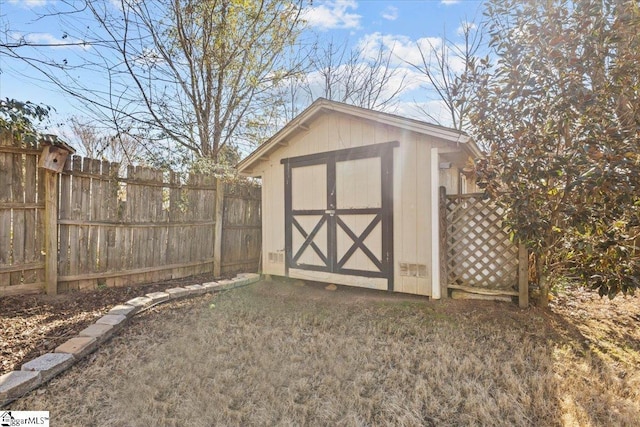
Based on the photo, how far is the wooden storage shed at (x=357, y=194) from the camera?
452cm

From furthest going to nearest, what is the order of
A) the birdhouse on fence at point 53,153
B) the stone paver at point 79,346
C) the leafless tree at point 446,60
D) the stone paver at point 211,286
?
1. the leafless tree at point 446,60
2. the stone paver at point 211,286
3. the birdhouse on fence at point 53,153
4. the stone paver at point 79,346

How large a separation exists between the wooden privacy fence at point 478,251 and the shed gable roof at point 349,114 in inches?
27.6

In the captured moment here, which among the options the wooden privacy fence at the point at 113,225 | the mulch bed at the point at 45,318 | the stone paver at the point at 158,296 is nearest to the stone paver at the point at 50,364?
the mulch bed at the point at 45,318

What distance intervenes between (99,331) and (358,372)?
2.57 metres

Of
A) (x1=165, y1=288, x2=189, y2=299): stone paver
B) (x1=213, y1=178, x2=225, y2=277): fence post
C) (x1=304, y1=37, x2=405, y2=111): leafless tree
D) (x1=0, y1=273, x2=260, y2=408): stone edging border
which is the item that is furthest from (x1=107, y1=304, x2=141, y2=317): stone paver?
(x1=304, y1=37, x2=405, y2=111): leafless tree

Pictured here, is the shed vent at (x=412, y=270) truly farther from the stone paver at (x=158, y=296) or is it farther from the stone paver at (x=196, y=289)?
the stone paver at (x=158, y=296)

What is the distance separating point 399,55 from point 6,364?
463 inches

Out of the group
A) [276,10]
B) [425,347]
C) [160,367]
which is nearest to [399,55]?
[276,10]

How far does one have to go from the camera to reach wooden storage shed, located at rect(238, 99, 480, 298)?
452cm

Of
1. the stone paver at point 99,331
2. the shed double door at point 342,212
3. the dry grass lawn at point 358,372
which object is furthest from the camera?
the shed double door at point 342,212

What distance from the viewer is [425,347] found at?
313cm

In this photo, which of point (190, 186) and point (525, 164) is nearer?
point (525, 164)

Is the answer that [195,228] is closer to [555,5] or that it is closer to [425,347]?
[425,347]

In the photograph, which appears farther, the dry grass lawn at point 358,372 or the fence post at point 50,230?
the fence post at point 50,230
